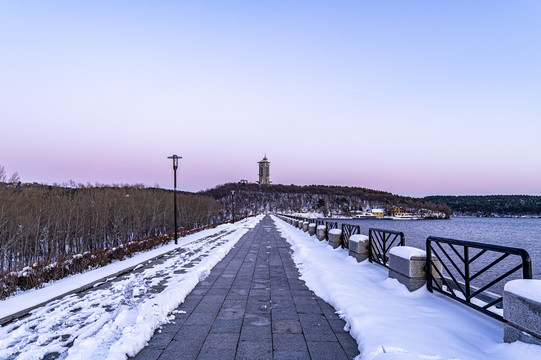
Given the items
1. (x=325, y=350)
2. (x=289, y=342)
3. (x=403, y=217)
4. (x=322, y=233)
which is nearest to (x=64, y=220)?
(x=322, y=233)

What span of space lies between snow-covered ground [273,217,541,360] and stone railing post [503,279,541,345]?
11 centimetres

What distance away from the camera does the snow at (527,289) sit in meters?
3.37

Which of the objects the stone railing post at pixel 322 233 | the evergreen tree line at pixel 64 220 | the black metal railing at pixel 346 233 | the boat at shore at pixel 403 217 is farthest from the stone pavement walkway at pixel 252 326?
the boat at shore at pixel 403 217

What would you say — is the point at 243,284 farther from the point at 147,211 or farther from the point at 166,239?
the point at 147,211

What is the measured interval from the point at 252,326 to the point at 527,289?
3.55m

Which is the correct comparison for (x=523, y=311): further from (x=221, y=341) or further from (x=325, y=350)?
(x=221, y=341)

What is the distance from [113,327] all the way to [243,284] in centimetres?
344

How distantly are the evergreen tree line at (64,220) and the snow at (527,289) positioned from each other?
21.9m

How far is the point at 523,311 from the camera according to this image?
11.4 ft

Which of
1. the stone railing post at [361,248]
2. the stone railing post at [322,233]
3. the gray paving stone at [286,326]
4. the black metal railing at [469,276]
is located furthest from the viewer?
the stone railing post at [322,233]

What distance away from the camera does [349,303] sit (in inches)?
217

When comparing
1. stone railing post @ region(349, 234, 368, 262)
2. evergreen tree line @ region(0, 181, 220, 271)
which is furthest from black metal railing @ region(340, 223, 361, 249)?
evergreen tree line @ region(0, 181, 220, 271)

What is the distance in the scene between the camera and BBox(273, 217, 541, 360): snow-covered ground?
11.6 ft

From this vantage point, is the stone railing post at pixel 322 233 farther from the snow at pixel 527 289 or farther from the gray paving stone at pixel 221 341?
the snow at pixel 527 289
